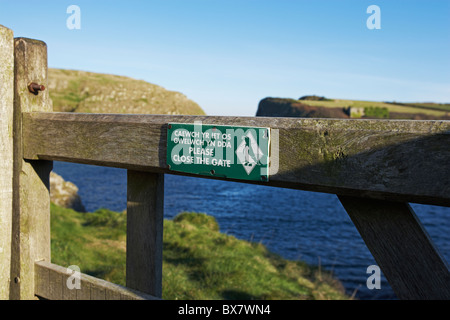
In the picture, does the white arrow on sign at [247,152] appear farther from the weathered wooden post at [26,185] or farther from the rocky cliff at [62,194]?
the rocky cliff at [62,194]

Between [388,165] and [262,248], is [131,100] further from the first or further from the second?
[388,165]

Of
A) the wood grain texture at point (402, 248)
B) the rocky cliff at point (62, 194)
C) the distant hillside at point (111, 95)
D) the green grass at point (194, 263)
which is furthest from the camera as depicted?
the distant hillside at point (111, 95)

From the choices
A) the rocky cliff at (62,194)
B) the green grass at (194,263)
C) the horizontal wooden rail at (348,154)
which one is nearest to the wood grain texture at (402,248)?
the horizontal wooden rail at (348,154)

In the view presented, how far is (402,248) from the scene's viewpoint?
1.55 metres

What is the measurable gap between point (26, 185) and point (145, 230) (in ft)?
3.45

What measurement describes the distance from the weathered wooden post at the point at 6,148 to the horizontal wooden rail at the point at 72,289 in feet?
0.73

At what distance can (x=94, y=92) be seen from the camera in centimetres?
11075

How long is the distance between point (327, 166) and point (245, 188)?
4514 cm

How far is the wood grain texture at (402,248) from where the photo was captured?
4.96ft

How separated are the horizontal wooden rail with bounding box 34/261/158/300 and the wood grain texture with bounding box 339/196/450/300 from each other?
128 cm

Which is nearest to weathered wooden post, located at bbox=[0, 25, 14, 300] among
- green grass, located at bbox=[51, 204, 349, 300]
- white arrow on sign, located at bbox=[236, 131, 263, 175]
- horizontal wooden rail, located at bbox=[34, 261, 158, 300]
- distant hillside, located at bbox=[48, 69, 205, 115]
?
horizontal wooden rail, located at bbox=[34, 261, 158, 300]

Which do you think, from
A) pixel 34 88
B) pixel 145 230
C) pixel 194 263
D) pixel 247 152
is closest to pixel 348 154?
pixel 247 152

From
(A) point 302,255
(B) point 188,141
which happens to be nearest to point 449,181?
(B) point 188,141

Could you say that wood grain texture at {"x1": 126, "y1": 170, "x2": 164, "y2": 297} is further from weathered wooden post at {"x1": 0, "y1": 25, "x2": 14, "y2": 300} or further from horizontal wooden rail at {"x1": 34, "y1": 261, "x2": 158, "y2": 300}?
weathered wooden post at {"x1": 0, "y1": 25, "x2": 14, "y2": 300}
